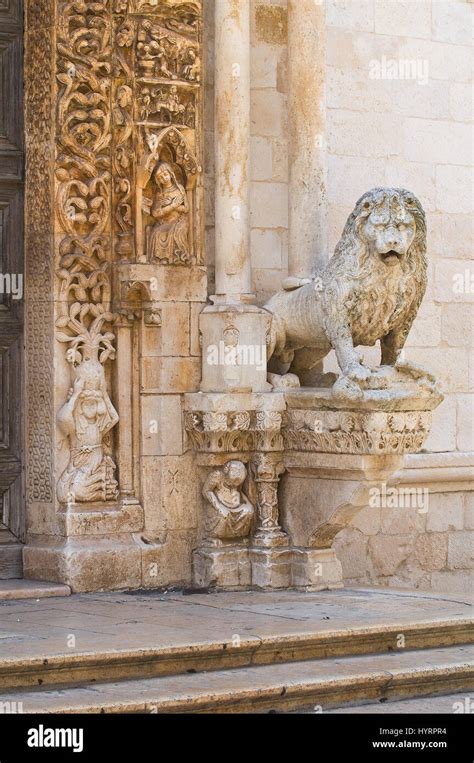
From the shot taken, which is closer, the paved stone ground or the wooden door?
the paved stone ground

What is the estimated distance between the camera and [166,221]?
8.92 m

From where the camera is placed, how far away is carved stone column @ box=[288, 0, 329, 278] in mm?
9219

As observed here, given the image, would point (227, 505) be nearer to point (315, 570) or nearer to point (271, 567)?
point (271, 567)

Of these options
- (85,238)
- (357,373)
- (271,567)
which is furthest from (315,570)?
(85,238)

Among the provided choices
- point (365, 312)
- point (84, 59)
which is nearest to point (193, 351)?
point (365, 312)

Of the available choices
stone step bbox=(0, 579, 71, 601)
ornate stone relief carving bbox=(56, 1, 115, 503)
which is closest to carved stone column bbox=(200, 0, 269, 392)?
ornate stone relief carving bbox=(56, 1, 115, 503)

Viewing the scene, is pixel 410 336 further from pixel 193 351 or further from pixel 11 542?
pixel 11 542

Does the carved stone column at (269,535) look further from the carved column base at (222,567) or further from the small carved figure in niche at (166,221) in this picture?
the small carved figure in niche at (166,221)

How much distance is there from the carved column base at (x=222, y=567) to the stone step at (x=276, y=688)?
1438mm

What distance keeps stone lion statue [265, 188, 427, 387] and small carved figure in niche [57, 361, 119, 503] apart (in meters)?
1.13

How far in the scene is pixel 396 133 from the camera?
9930 mm

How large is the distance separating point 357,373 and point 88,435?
1.37 m

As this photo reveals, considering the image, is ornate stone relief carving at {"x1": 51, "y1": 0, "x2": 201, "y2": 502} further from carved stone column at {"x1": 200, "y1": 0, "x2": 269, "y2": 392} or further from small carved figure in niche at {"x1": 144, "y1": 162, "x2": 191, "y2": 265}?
carved stone column at {"x1": 200, "y1": 0, "x2": 269, "y2": 392}

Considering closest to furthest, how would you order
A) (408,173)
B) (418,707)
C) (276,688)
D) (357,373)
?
(276,688) → (418,707) → (357,373) → (408,173)
